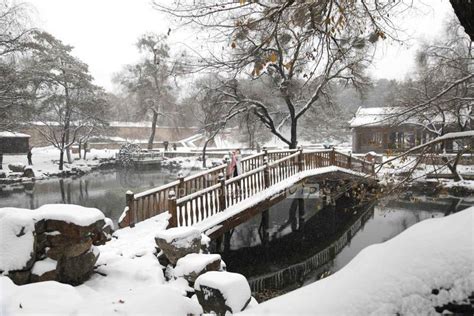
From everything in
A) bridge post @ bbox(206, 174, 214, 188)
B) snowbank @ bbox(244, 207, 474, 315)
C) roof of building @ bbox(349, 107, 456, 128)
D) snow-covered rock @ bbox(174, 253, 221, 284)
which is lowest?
snow-covered rock @ bbox(174, 253, 221, 284)

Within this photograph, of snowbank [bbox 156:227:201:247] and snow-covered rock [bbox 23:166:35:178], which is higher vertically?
snowbank [bbox 156:227:201:247]

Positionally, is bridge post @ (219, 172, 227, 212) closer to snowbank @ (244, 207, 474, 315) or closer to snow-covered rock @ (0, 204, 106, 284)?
snow-covered rock @ (0, 204, 106, 284)

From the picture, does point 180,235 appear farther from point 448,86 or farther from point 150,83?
point 150,83

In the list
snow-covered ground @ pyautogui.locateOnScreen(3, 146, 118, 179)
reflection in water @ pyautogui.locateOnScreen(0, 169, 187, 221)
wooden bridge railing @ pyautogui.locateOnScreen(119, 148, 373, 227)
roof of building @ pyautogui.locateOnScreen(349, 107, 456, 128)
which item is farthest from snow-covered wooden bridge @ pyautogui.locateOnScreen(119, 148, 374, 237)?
snow-covered ground @ pyautogui.locateOnScreen(3, 146, 118, 179)

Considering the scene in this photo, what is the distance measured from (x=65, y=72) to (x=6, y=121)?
429 inches

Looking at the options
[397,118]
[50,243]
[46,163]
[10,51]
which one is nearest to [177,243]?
[50,243]

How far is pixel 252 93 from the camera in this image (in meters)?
19.8

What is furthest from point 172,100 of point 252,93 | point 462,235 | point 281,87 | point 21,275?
point 462,235

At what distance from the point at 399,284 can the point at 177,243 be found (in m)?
4.81

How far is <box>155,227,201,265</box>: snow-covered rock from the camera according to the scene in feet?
20.5

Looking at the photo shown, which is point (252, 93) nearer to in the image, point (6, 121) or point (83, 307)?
point (6, 121)

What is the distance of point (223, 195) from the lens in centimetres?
946

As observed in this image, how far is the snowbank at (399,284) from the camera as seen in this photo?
197cm

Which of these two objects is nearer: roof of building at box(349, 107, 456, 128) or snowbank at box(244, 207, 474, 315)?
snowbank at box(244, 207, 474, 315)
